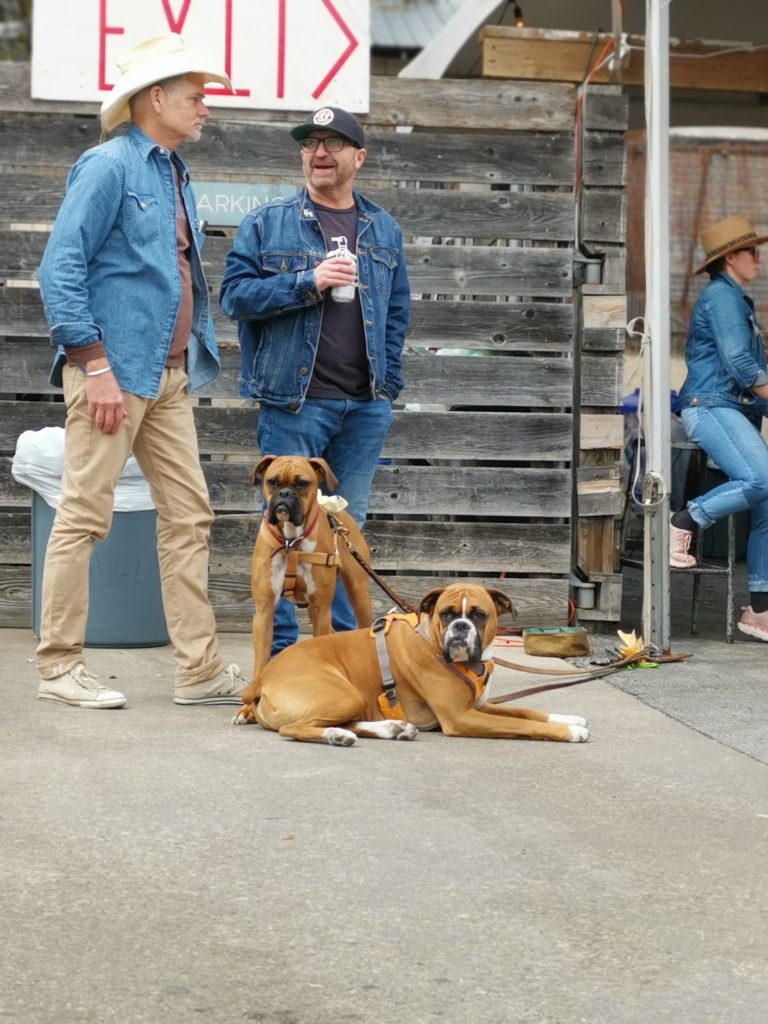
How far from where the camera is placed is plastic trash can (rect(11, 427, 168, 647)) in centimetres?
722

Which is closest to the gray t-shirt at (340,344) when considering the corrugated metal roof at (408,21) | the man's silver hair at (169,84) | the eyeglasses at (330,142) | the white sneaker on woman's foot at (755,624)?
the eyeglasses at (330,142)

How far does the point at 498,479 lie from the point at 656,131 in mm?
1907

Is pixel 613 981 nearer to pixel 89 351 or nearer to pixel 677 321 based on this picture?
pixel 89 351

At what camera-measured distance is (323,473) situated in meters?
6.06

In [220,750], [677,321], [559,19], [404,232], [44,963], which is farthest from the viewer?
[677,321]

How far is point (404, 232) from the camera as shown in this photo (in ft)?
26.0

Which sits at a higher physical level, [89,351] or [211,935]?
[89,351]

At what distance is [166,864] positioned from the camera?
12.8 ft

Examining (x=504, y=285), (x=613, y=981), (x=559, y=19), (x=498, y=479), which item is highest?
(x=559, y=19)

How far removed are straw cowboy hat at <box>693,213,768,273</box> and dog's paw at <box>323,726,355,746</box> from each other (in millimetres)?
3934

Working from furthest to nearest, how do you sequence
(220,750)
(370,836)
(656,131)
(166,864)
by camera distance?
(656,131) → (220,750) → (370,836) → (166,864)

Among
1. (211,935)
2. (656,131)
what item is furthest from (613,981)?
(656,131)

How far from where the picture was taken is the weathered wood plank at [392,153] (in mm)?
7719

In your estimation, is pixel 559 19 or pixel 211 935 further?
pixel 559 19
